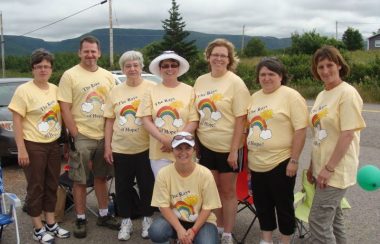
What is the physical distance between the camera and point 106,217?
4797 millimetres

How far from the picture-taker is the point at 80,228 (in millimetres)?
4555

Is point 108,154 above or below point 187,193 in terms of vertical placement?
above

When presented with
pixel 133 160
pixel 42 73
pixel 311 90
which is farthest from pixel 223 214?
pixel 311 90

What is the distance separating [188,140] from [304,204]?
1371 mm

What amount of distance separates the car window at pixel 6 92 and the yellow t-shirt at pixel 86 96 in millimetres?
4018

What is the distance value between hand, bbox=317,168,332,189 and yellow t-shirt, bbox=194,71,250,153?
90 centimetres

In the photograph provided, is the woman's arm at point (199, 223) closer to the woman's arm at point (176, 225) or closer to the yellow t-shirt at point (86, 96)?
the woman's arm at point (176, 225)

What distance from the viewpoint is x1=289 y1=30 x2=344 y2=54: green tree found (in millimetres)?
37625

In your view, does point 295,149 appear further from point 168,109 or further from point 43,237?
point 43,237

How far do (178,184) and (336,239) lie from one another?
138 centimetres

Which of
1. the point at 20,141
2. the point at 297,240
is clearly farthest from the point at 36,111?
the point at 297,240

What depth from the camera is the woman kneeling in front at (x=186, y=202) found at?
359cm

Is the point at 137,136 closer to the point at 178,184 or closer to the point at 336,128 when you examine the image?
the point at 178,184

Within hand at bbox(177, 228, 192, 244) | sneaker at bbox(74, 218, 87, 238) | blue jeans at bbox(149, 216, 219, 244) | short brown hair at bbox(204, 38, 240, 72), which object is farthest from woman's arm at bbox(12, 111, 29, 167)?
short brown hair at bbox(204, 38, 240, 72)
